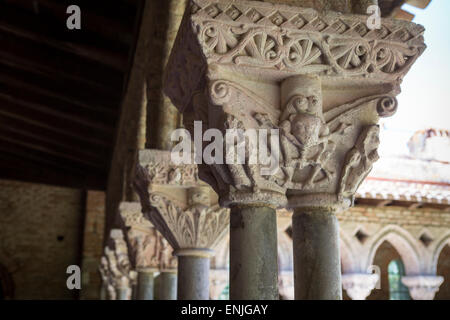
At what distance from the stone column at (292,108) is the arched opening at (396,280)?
895cm

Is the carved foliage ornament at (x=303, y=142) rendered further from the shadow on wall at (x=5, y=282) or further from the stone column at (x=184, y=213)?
the shadow on wall at (x=5, y=282)

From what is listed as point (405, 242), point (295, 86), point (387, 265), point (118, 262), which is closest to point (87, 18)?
point (118, 262)

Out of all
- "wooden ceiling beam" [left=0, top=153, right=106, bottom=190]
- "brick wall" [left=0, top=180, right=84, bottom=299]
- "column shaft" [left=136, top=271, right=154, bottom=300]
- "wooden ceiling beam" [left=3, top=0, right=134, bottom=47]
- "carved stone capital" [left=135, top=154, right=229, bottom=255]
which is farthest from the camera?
"wooden ceiling beam" [left=0, top=153, right=106, bottom=190]

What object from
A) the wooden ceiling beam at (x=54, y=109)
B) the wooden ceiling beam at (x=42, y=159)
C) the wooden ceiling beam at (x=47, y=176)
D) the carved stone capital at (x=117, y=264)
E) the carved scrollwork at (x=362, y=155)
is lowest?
the carved stone capital at (x=117, y=264)

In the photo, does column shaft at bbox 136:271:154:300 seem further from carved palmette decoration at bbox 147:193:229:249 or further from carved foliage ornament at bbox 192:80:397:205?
carved foliage ornament at bbox 192:80:397:205

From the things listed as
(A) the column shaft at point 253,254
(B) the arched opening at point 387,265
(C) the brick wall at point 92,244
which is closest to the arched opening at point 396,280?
(B) the arched opening at point 387,265

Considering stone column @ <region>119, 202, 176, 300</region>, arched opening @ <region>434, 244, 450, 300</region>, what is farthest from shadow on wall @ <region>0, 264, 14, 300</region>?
arched opening @ <region>434, 244, 450, 300</region>

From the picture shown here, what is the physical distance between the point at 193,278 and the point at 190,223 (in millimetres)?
381

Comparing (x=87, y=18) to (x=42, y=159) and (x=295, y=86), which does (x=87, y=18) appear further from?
(x=42, y=159)

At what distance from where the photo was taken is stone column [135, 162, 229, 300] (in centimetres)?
380

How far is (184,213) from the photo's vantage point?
401 centimetres

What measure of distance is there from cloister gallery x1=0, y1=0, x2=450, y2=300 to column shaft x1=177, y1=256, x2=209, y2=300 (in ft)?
0.04

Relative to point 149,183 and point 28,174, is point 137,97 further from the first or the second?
point 28,174

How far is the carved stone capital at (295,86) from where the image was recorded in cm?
214
